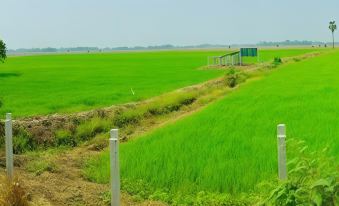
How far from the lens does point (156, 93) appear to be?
19.8 meters

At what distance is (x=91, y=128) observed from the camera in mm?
11977

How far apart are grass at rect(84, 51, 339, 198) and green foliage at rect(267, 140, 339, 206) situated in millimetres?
2561

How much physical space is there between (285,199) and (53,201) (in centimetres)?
328

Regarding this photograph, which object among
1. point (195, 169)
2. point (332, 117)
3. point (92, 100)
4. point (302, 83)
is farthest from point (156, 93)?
point (195, 169)

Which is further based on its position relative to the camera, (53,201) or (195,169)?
(195,169)

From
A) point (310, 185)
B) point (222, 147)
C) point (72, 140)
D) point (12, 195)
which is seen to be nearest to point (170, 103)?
point (72, 140)

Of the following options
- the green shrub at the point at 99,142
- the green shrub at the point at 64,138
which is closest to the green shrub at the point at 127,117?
the green shrub at the point at 99,142

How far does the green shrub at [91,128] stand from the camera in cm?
1156

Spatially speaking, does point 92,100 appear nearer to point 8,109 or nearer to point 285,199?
point 8,109

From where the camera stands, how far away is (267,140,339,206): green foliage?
361 cm

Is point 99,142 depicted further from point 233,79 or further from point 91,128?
point 233,79

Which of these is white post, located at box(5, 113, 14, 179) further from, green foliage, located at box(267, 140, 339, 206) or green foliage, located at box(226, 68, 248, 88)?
green foliage, located at box(226, 68, 248, 88)

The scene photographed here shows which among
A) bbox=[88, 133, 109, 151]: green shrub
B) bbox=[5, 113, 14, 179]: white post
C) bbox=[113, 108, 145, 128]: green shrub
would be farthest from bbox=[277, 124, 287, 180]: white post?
bbox=[113, 108, 145, 128]: green shrub

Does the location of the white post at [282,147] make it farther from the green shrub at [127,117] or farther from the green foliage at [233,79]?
the green foliage at [233,79]
